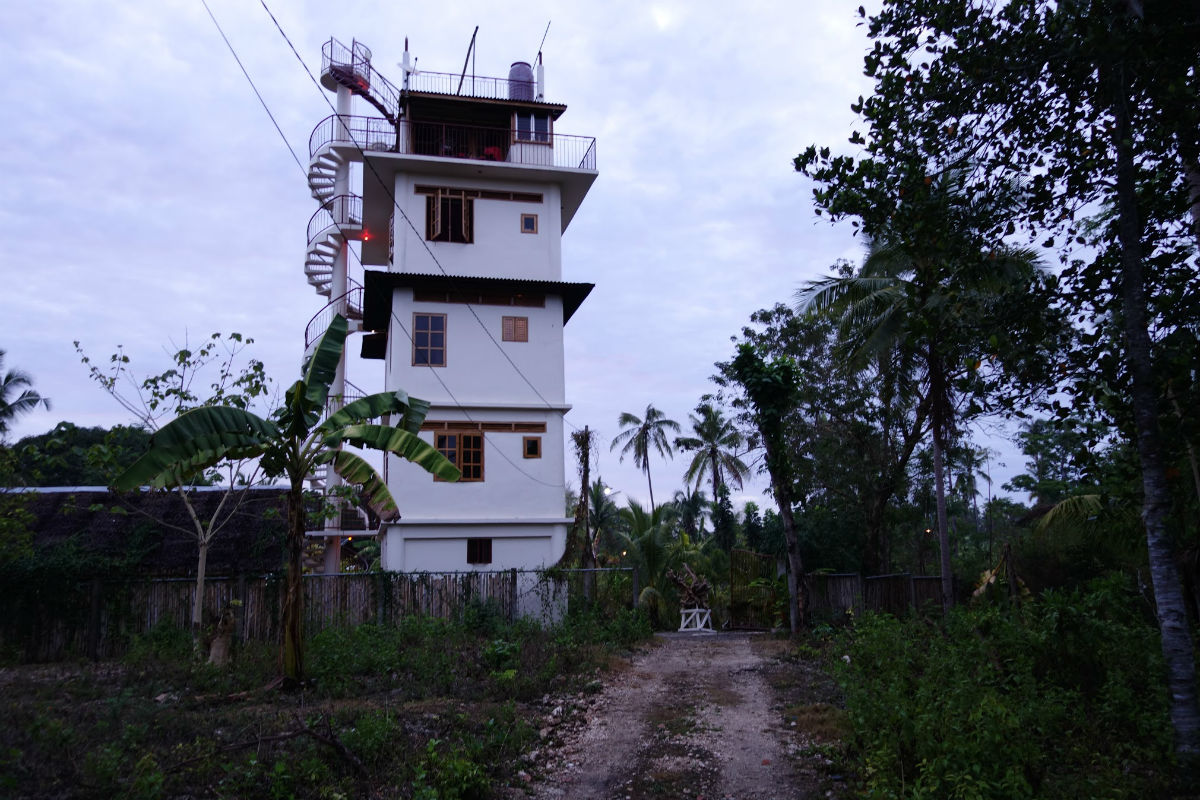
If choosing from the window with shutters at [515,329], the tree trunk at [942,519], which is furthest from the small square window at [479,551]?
the tree trunk at [942,519]

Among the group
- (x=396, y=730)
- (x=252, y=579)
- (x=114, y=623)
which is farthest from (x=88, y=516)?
(x=396, y=730)

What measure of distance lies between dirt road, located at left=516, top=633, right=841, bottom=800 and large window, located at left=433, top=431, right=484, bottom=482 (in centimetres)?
869

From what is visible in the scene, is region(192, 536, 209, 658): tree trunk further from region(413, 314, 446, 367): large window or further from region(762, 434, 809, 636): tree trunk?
region(762, 434, 809, 636): tree trunk

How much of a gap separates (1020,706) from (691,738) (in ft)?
11.7

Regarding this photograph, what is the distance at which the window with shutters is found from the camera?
2295cm

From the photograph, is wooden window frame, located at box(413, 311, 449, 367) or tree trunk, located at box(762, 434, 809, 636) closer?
tree trunk, located at box(762, 434, 809, 636)

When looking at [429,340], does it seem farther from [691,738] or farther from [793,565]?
[691,738]

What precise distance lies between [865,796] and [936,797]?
52cm

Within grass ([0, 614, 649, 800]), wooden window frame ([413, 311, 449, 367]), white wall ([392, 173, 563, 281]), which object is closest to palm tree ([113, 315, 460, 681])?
grass ([0, 614, 649, 800])

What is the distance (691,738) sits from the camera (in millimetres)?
9445

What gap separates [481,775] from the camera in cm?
743

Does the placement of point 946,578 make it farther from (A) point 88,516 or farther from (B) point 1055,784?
(A) point 88,516

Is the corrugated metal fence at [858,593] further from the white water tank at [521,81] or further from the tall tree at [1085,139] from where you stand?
the white water tank at [521,81]

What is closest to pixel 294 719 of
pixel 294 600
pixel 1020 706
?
pixel 294 600
